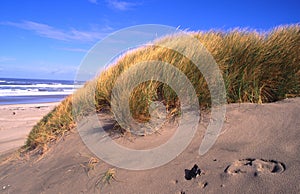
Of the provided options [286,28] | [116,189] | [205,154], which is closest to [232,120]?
[205,154]

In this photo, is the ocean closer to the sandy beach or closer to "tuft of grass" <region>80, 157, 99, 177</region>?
the sandy beach

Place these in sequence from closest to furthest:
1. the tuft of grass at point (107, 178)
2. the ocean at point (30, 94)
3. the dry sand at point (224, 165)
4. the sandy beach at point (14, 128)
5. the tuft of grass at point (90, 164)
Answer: the dry sand at point (224, 165) < the tuft of grass at point (107, 178) < the tuft of grass at point (90, 164) < the sandy beach at point (14, 128) < the ocean at point (30, 94)

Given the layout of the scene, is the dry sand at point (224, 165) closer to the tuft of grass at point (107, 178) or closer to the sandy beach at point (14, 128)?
the tuft of grass at point (107, 178)

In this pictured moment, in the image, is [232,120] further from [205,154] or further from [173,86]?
[173,86]

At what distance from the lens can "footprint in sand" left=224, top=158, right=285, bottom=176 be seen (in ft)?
7.46

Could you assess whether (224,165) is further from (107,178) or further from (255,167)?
(107,178)

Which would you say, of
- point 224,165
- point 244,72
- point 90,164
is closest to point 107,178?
point 90,164

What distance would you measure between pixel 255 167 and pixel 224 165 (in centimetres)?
28

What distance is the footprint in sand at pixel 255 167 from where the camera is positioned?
227cm

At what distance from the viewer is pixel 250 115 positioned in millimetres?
3227

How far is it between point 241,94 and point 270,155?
1508 millimetres

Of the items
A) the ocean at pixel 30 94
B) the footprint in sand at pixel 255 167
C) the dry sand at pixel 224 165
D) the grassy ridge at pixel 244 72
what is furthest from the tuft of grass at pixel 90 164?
the ocean at pixel 30 94

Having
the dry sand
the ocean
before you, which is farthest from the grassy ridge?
the ocean

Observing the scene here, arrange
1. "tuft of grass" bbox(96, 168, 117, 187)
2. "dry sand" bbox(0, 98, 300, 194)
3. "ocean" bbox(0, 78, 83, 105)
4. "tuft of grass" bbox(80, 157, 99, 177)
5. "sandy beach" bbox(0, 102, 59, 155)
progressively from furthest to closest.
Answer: "ocean" bbox(0, 78, 83, 105), "sandy beach" bbox(0, 102, 59, 155), "tuft of grass" bbox(80, 157, 99, 177), "tuft of grass" bbox(96, 168, 117, 187), "dry sand" bbox(0, 98, 300, 194)
